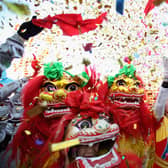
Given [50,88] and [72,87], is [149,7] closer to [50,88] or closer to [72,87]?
[72,87]

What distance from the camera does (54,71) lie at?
1560 millimetres

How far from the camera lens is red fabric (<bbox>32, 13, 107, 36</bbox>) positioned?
5.04ft

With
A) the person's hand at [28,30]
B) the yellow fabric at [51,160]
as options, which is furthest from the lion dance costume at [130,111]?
the person's hand at [28,30]

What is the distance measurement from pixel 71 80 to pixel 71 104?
154mm

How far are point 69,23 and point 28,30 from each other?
9.8 inches

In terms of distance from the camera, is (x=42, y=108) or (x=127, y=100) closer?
(x=42, y=108)

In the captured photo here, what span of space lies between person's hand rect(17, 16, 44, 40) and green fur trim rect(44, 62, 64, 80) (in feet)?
0.71

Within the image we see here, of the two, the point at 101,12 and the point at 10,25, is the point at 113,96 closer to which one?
the point at 101,12

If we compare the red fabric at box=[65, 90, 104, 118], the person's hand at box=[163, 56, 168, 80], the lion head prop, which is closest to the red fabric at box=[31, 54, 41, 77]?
the lion head prop

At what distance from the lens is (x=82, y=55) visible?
161 cm

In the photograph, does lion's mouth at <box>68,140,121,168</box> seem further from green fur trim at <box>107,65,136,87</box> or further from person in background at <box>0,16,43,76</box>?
person in background at <box>0,16,43,76</box>

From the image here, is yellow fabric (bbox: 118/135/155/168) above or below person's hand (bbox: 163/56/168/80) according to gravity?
below

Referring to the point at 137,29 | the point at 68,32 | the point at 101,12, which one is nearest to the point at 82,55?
the point at 68,32

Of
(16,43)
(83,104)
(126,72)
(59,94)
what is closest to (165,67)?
(126,72)
